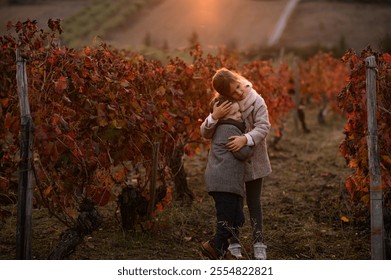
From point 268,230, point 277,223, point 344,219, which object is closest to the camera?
point 268,230

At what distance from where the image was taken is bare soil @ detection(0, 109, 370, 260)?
4348 millimetres

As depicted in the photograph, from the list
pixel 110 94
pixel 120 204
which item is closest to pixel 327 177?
pixel 120 204

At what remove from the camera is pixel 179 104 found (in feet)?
17.9

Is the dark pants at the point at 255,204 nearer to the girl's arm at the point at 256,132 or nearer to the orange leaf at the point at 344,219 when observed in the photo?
the girl's arm at the point at 256,132

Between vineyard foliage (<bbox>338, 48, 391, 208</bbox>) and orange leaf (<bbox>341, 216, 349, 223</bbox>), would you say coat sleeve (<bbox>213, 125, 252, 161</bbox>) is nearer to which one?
vineyard foliage (<bbox>338, 48, 391, 208</bbox>)

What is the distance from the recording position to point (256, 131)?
3.79 m

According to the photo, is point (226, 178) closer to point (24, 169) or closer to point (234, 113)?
point (234, 113)

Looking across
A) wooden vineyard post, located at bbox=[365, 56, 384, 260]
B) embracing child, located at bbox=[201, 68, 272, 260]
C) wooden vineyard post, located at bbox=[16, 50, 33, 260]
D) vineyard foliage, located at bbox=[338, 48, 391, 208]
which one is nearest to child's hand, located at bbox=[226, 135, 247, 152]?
embracing child, located at bbox=[201, 68, 272, 260]

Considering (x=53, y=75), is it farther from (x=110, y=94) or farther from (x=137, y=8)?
(x=137, y=8)

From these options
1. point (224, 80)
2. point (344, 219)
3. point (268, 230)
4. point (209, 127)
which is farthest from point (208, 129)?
point (344, 219)

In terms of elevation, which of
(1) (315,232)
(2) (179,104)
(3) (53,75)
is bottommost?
(1) (315,232)

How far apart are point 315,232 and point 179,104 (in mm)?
1785

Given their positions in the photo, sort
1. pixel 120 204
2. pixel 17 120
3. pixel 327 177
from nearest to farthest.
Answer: pixel 17 120 → pixel 120 204 → pixel 327 177

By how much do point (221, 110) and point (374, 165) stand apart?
106cm
